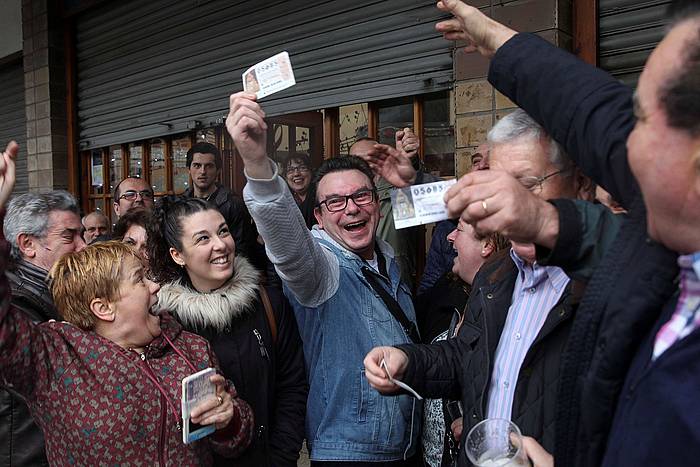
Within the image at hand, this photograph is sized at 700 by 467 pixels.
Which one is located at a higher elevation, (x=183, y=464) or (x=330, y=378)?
(x=330, y=378)

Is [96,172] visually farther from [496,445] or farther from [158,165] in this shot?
[496,445]

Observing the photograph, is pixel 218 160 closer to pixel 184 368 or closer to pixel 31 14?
pixel 184 368

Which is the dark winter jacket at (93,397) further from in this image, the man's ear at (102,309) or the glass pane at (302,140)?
the glass pane at (302,140)

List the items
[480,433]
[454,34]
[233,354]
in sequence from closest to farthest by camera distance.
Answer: [480,433] < [454,34] < [233,354]

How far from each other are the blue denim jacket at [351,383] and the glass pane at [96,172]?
20.0 feet

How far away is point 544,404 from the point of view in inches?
57.8

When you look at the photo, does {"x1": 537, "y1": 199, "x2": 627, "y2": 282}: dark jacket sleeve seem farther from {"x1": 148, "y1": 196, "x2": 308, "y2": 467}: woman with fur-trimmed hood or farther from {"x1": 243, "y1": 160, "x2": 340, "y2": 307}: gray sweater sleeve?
{"x1": 148, "y1": 196, "x2": 308, "y2": 467}: woman with fur-trimmed hood

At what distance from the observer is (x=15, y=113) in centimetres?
878

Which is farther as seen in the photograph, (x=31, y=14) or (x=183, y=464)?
(x=31, y=14)

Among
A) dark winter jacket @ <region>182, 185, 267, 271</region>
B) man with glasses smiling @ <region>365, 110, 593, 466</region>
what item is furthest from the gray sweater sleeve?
dark winter jacket @ <region>182, 185, 267, 271</region>

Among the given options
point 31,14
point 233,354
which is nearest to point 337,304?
point 233,354

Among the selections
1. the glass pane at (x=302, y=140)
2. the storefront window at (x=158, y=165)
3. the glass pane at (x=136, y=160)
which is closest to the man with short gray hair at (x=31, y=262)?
the glass pane at (x=302, y=140)

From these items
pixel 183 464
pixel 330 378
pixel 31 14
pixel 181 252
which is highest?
pixel 31 14

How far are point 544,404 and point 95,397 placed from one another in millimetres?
1307
